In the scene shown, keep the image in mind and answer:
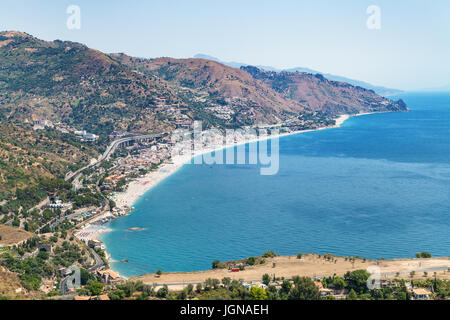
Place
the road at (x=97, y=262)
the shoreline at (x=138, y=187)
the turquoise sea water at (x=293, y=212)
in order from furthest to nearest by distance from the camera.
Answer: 1. the shoreline at (x=138, y=187)
2. the turquoise sea water at (x=293, y=212)
3. the road at (x=97, y=262)

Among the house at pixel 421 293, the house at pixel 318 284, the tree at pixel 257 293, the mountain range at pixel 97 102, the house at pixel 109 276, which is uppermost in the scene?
the mountain range at pixel 97 102

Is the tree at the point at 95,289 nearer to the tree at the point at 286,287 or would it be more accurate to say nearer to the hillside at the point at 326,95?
the tree at the point at 286,287

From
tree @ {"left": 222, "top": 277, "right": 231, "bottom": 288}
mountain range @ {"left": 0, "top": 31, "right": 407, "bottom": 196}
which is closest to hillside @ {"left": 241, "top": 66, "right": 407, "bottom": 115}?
mountain range @ {"left": 0, "top": 31, "right": 407, "bottom": 196}

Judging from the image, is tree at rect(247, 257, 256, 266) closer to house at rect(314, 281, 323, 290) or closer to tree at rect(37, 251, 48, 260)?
house at rect(314, 281, 323, 290)

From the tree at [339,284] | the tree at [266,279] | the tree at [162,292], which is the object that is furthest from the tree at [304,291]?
the tree at [162,292]

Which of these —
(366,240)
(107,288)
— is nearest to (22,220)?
(107,288)

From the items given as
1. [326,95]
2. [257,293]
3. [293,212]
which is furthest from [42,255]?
[326,95]
